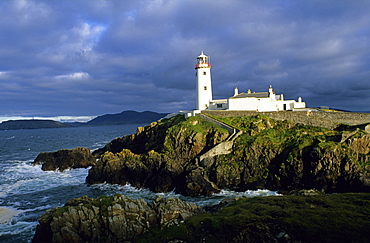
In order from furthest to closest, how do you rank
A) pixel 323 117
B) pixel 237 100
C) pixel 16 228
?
1. pixel 237 100
2. pixel 323 117
3. pixel 16 228

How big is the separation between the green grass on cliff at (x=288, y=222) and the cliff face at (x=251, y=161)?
446 inches

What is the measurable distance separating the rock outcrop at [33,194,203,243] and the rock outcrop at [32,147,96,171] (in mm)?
33494

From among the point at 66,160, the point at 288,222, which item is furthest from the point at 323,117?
the point at 66,160

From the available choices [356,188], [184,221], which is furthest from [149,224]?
[356,188]

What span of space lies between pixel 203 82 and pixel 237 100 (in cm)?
1004

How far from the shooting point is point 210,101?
214ft

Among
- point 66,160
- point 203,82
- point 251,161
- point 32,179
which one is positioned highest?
point 203,82

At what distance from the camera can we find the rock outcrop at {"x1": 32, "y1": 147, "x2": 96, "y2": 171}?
5809cm

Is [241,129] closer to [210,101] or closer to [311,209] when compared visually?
[210,101]

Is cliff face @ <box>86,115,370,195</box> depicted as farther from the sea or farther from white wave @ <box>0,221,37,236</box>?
white wave @ <box>0,221,37,236</box>

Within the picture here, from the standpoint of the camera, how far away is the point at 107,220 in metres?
24.8

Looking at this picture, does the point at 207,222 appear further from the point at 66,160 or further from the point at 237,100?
the point at 66,160

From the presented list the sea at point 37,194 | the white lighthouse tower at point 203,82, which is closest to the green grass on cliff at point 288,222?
the sea at point 37,194

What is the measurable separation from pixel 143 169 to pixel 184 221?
68.8 feet
